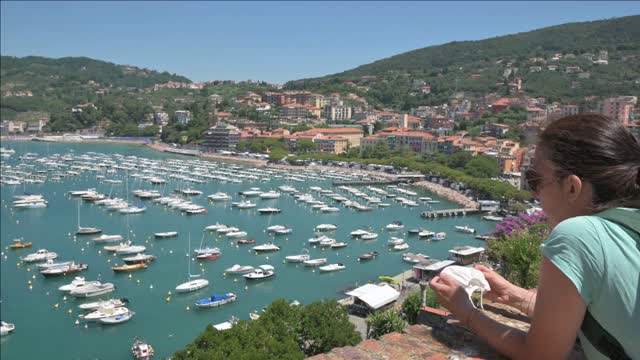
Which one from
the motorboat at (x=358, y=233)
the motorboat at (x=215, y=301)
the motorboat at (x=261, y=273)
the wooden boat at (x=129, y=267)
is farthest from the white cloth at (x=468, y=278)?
the motorboat at (x=358, y=233)

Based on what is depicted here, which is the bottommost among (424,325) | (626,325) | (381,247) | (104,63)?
(381,247)

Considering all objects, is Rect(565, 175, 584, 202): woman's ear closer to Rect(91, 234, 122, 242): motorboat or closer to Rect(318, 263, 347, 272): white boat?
Rect(318, 263, 347, 272): white boat

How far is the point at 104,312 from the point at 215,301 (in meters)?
2.34

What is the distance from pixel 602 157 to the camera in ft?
2.80

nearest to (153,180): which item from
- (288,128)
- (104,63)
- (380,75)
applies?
(288,128)

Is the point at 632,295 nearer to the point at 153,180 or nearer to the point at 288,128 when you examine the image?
the point at 153,180

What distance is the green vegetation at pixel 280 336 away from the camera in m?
6.32

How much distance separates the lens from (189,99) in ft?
282

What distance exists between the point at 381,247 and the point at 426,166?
1780 centimetres

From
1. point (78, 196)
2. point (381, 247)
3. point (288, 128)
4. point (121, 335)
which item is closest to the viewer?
point (121, 335)

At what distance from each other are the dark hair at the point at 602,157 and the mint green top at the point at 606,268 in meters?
0.10

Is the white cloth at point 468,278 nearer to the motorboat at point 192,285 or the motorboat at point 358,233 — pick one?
the motorboat at point 192,285

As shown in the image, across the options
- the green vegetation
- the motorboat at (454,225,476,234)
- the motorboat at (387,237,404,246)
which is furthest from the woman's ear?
the motorboat at (454,225,476,234)

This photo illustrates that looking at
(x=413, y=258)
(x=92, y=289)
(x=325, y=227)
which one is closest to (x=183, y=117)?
(x=325, y=227)
